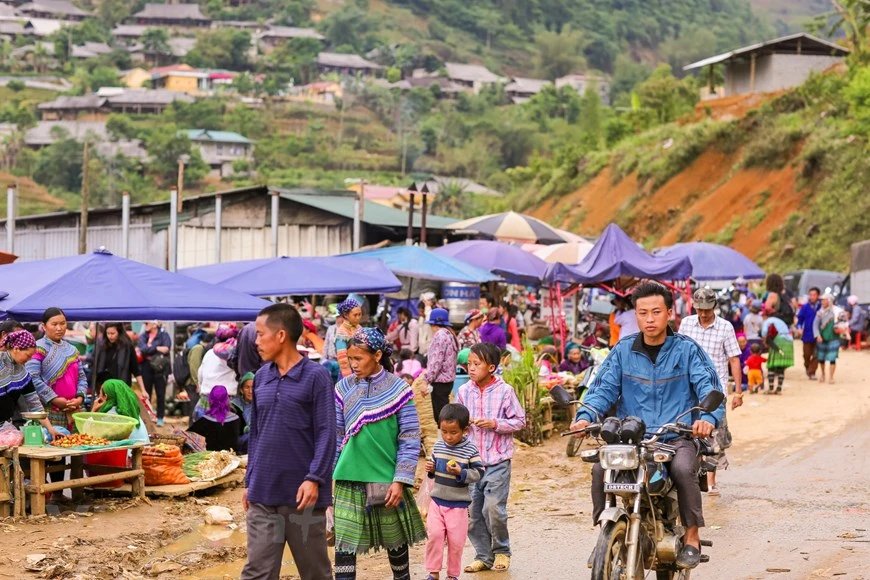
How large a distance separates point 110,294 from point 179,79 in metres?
128

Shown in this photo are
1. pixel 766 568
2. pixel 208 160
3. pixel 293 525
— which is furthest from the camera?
pixel 208 160

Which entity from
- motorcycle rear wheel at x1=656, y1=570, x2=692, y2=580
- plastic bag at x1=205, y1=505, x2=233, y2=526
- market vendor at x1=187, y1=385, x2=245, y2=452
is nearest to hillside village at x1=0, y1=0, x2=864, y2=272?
market vendor at x1=187, y1=385, x2=245, y2=452

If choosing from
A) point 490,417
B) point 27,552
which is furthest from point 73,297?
point 490,417

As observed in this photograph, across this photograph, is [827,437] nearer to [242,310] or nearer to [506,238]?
[242,310]

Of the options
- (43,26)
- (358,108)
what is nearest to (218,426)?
(358,108)

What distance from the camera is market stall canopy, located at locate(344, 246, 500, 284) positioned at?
18.9m

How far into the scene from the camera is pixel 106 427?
33.1 ft

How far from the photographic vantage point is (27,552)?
27.4 ft

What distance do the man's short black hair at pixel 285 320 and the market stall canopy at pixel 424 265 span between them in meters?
12.8

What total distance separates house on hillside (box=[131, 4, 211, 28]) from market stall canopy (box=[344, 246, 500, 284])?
147 metres

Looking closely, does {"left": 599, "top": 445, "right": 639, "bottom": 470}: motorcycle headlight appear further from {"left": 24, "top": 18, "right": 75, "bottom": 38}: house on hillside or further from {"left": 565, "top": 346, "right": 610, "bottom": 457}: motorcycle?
{"left": 24, "top": 18, "right": 75, "bottom": 38}: house on hillside

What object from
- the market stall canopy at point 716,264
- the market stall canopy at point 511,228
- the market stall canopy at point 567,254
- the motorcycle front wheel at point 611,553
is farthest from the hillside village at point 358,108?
the motorcycle front wheel at point 611,553

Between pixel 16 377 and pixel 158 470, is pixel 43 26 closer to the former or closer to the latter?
pixel 158 470

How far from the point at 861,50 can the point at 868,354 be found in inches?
1194
